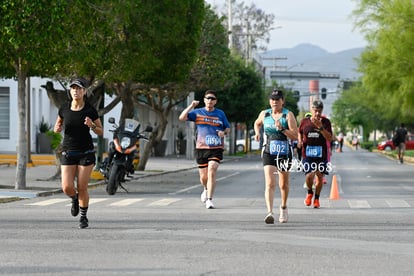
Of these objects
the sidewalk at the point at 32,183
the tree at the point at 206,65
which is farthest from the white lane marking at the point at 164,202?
the tree at the point at 206,65

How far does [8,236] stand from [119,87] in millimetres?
23136

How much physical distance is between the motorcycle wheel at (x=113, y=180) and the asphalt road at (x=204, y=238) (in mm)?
1786

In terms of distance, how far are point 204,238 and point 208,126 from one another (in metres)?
6.04

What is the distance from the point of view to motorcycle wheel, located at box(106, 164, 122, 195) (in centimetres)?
2395

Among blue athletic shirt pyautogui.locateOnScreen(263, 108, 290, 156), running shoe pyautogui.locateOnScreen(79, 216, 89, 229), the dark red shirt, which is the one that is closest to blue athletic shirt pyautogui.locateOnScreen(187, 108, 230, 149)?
the dark red shirt

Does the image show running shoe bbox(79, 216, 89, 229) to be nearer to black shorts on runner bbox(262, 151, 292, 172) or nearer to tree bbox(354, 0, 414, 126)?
black shorts on runner bbox(262, 151, 292, 172)

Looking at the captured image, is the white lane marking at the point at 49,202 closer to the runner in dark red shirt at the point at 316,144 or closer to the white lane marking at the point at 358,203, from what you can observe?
the runner in dark red shirt at the point at 316,144

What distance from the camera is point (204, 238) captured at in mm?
13297

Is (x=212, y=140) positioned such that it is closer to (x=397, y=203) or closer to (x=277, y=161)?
(x=277, y=161)

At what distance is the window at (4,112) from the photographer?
5106 centimetres

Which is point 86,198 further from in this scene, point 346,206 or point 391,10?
point 391,10

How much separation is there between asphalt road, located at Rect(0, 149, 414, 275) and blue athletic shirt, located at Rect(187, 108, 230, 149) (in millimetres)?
1122

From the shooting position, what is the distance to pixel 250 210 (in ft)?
60.7

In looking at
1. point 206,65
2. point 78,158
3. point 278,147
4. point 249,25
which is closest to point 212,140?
point 278,147
